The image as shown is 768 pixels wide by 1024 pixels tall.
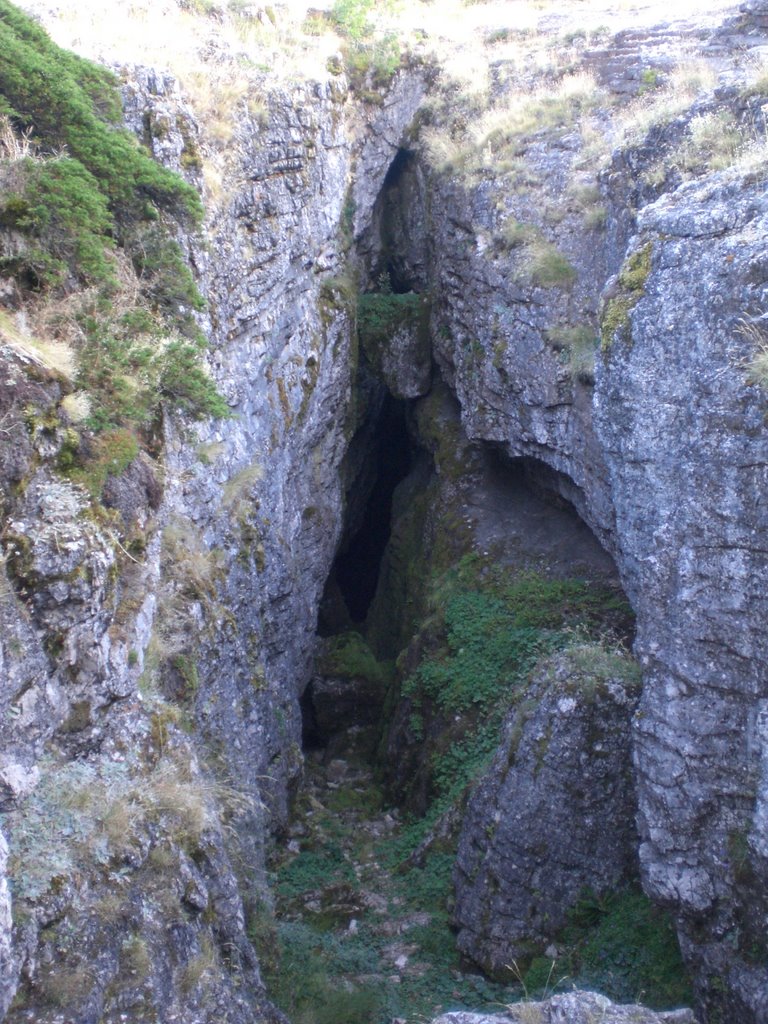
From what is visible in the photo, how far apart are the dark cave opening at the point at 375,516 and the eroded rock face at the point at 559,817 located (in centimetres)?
833

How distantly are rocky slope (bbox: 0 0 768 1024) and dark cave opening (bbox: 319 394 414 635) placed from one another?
155 centimetres

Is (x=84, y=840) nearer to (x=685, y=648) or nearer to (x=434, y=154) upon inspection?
(x=685, y=648)

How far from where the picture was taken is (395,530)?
55.0 feet

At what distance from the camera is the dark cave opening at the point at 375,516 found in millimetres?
18062

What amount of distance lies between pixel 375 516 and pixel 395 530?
6.83 ft

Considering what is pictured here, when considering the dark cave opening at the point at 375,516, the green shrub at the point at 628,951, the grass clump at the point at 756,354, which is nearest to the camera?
the grass clump at the point at 756,354

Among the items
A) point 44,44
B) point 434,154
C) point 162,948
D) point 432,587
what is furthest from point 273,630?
point 434,154

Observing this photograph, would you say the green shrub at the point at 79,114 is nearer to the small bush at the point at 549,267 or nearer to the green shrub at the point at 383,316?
the small bush at the point at 549,267

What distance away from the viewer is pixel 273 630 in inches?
491

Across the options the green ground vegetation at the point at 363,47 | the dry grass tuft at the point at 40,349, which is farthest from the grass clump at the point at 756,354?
the green ground vegetation at the point at 363,47

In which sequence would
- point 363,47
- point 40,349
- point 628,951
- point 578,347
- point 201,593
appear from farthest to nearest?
1. point 363,47
2. point 578,347
3. point 201,593
4. point 628,951
5. point 40,349

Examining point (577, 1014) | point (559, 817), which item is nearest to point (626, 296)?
point (559, 817)

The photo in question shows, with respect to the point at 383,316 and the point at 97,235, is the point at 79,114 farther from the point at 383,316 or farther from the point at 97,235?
the point at 383,316

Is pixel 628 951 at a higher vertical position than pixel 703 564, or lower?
lower
